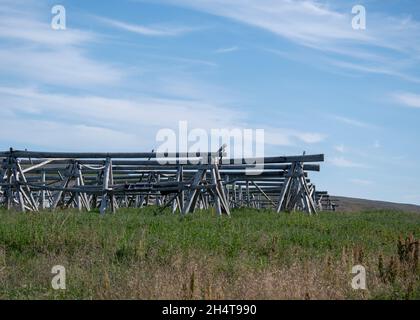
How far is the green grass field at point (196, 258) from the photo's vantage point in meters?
9.01

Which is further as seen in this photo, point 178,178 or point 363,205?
point 363,205

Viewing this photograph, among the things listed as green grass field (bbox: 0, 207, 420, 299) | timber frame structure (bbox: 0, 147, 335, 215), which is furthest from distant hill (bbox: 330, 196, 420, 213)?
green grass field (bbox: 0, 207, 420, 299)

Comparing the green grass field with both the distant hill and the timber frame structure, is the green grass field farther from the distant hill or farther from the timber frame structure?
the distant hill

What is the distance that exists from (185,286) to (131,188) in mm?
11082

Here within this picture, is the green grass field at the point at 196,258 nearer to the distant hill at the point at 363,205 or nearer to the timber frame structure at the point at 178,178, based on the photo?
the timber frame structure at the point at 178,178

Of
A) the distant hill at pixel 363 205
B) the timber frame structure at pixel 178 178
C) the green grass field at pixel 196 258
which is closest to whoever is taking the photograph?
the green grass field at pixel 196 258

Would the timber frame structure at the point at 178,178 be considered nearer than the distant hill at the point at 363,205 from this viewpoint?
Yes

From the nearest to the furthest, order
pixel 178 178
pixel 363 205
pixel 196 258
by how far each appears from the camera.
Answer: pixel 196 258 → pixel 178 178 → pixel 363 205

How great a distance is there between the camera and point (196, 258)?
10828mm

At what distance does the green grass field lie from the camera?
29.6 ft

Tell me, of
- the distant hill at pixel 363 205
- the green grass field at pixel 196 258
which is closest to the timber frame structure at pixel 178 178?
the green grass field at pixel 196 258

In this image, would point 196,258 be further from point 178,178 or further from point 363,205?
point 363,205

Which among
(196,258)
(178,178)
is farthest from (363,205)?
(196,258)

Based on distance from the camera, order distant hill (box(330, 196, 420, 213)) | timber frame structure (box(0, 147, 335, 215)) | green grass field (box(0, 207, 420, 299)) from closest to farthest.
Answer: green grass field (box(0, 207, 420, 299))
timber frame structure (box(0, 147, 335, 215))
distant hill (box(330, 196, 420, 213))
